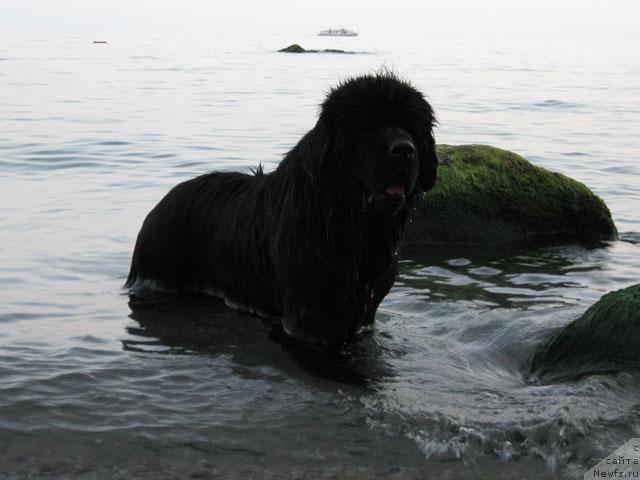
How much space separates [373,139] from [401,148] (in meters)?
0.23

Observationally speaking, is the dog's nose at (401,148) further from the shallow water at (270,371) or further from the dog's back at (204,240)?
the dog's back at (204,240)

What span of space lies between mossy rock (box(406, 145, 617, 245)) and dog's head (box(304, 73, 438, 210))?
4.16m

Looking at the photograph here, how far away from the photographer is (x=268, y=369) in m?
5.85

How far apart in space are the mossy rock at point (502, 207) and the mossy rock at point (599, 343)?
12.4 feet

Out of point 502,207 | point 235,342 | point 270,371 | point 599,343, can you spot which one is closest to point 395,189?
A: point 270,371

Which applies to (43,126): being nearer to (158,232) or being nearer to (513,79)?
(158,232)

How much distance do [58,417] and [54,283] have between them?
3088 mm

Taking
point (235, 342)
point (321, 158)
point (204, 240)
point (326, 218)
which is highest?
point (321, 158)

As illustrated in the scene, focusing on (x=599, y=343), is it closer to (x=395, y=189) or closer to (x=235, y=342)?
(x=395, y=189)

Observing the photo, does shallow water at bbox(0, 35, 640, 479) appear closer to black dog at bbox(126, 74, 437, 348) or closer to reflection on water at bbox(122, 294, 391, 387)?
reflection on water at bbox(122, 294, 391, 387)

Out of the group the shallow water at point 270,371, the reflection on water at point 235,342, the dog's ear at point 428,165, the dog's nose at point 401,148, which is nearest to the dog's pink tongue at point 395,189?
the dog's nose at point 401,148

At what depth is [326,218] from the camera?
18.4ft

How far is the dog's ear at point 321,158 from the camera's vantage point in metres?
5.47

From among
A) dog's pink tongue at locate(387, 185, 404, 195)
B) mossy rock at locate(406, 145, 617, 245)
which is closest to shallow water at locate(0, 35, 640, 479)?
mossy rock at locate(406, 145, 617, 245)
